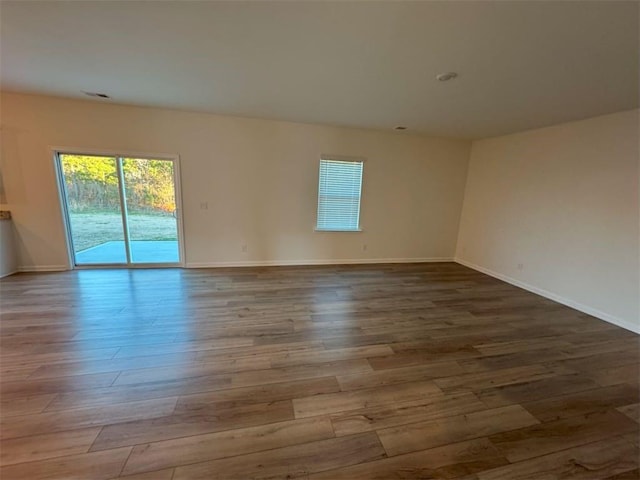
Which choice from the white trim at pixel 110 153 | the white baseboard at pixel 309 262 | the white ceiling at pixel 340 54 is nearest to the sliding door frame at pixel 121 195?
the white trim at pixel 110 153

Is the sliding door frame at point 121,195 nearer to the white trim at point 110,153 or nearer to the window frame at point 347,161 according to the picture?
the white trim at point 110,153

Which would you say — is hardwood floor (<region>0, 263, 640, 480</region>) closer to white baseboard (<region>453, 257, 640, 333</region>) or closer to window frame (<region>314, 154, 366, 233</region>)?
white baseboard (<region>453, 257, 640, 333</region>)

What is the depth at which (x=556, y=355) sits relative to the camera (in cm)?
253

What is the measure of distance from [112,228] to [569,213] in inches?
285

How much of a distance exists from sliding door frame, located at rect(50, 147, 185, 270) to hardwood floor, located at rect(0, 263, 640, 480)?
0.99m

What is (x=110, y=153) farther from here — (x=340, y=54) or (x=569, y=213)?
(x=569, y=213)

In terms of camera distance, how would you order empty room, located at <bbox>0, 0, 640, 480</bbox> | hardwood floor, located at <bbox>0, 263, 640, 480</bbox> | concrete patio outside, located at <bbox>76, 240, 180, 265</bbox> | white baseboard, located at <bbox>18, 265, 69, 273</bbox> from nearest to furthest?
hardwood floor, located at <bbox>0, 263, 640, 480</bbox>, empty room, located at <bbox>0, 0, 640, 480</bbox>, white baseboard, located at <bbox>18, 265, 69, 273</bbox>, concrete patio outside, located at <bbox>76, 240, 180, 265</bbox>

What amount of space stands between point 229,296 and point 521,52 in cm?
393

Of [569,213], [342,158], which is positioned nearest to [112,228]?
[342,158]

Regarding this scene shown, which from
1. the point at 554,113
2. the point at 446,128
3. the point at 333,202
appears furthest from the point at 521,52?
the point at 333,202

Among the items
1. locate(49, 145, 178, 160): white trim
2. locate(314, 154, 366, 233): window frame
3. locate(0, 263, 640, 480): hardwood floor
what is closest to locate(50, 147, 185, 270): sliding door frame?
locate(49, 145, 178, 160): white trim

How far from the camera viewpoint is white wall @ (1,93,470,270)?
13.0ft

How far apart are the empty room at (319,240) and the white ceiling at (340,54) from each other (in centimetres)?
2

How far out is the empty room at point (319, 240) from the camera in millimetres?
1603
